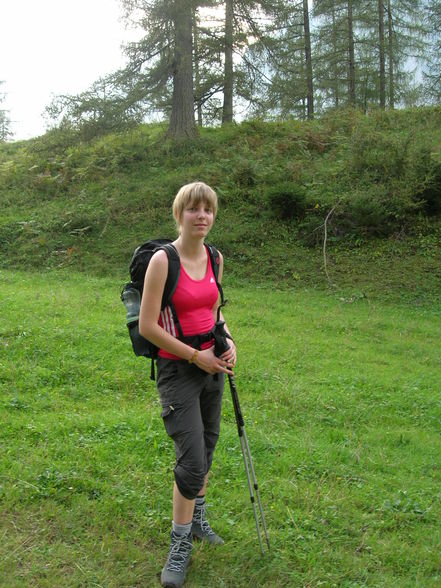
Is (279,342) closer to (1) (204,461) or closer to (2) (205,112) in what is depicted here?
(1) (204,461)

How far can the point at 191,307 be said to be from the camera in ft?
10.3

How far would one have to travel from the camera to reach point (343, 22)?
2423cm

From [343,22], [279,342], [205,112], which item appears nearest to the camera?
[279,342]

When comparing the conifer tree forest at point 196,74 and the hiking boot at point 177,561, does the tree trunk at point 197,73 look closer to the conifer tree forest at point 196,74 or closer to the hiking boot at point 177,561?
the conifer tree forest at point 196,74

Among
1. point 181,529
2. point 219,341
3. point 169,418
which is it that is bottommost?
point 181,529

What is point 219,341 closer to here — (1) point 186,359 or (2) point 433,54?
(1) point 186,359

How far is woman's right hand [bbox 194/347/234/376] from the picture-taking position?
308 centimetres

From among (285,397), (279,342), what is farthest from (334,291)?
(285,397)

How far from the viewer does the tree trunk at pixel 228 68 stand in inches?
674

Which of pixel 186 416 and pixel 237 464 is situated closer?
pixel 186 416

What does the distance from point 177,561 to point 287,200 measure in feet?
38.7

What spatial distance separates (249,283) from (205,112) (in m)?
11.0

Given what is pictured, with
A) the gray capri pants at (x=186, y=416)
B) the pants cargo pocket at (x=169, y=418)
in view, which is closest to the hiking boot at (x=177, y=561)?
the gray capri pants at (x=186, y=416)

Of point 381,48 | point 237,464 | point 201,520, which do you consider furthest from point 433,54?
point 201,520
